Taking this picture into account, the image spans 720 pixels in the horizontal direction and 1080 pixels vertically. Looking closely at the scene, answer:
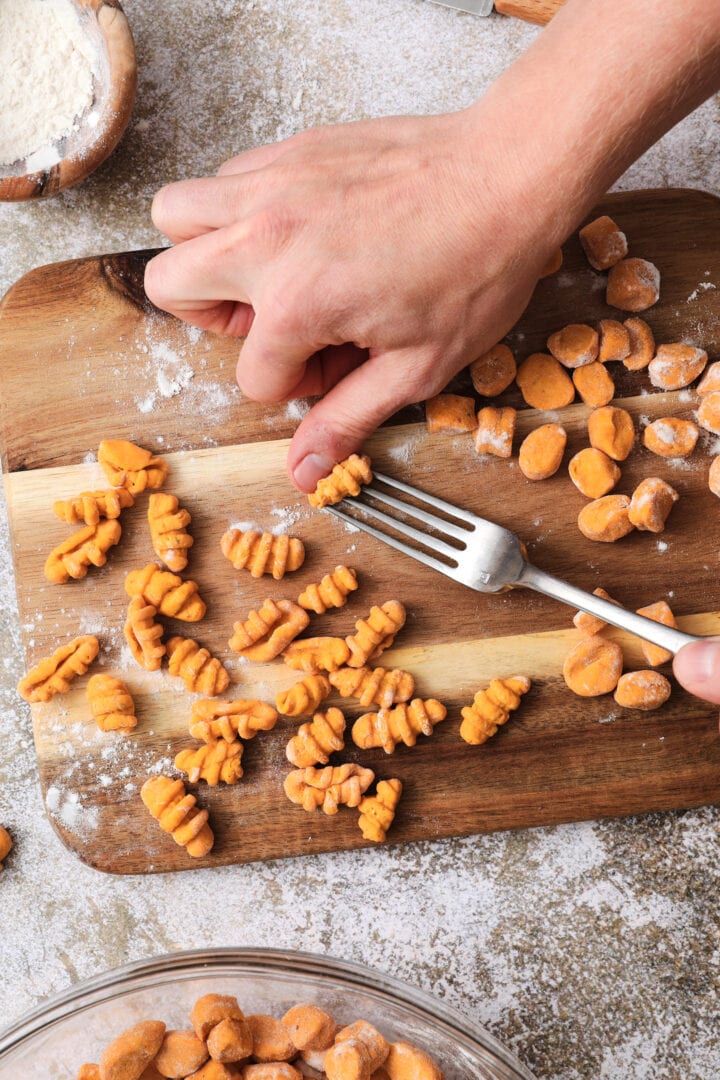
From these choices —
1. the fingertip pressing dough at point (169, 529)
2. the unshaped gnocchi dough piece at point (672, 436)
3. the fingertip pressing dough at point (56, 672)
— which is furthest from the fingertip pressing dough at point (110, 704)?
the unshaped gnocchi dough piece at point (672, 436)

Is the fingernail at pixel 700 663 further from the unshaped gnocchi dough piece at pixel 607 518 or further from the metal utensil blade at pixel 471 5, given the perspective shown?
the metal utensil blade at pixel 471 5

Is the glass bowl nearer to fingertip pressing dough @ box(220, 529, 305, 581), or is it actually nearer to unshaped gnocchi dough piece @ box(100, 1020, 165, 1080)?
→ unshaped gnocchi dough piece @ box(100, 1020, 165, 1080)

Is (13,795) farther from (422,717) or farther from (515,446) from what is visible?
(515,446)

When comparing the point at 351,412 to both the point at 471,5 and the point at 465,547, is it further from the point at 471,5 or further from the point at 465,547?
the point at 471,5

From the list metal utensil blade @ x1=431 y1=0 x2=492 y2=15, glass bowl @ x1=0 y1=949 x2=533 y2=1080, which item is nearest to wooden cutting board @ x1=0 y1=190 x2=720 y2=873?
glass bowl @ x1=0 y1=949 x2=533 y2=1080

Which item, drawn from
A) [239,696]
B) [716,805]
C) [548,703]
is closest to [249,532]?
[239,696]

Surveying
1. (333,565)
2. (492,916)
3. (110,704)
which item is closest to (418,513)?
(333,565)
